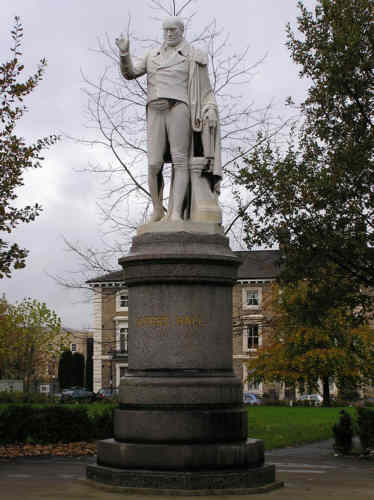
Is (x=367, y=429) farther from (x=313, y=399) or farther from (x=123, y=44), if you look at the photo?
(x=313, y=399)

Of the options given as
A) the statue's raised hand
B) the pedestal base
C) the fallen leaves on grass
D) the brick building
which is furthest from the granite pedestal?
the brick building

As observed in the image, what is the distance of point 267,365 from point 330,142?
3568cm

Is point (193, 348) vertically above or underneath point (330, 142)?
underneath

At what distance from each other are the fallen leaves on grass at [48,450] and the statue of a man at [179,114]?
601cm

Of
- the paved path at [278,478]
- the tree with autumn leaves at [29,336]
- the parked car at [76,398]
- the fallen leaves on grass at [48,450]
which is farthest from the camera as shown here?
the tree with autumn leaves at [29,336]

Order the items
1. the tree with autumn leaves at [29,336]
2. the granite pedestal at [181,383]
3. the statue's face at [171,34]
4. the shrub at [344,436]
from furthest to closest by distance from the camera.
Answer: the tree with autumn leaves at [29,336] → the shrub at [344,436] → the statue's face at [171,34] → the granite pedestal at [181,383]

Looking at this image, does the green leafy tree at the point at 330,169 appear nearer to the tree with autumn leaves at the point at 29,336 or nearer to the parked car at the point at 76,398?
the parked car at the point at 76,398

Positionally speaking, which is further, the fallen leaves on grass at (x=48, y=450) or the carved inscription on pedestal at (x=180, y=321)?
the fallen leaves on grass at (x=48, y=450)

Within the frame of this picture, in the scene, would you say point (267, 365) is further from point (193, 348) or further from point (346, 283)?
point (193, 348)

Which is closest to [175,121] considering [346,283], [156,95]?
[156,95]

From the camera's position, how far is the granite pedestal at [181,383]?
9227mm

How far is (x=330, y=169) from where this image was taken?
16922 millimetres

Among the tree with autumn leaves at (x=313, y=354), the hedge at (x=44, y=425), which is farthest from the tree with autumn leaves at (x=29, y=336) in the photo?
the hedge at (x=44, y=425)

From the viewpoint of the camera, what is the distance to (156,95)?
10.9 m
